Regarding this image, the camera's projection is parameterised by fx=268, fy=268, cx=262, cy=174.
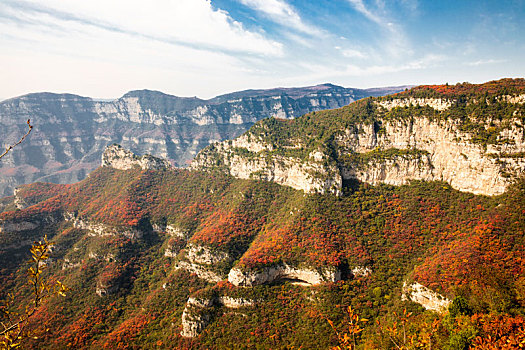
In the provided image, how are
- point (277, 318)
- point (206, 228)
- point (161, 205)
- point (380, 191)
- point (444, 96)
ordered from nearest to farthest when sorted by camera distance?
point (277, 318) < point (444, 96) < point (380, 191) < point (206, 228) < point (161, 205)

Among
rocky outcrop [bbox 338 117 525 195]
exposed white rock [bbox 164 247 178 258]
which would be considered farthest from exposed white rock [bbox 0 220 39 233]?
rocky outcrop [bbox 338 117 525 195]

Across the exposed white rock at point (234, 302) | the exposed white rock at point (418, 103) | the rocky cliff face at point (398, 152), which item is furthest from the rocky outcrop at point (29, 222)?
the exposed white rock at point (418, 103)

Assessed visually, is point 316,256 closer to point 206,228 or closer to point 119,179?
point 206,228

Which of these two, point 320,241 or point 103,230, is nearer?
point 320,241

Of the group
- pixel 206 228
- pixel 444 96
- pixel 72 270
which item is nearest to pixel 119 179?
pixel 72 270

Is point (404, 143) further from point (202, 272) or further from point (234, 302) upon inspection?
point (202, 272)

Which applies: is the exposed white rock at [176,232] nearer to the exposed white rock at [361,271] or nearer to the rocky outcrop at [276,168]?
the rocky outcrop at [276,168]

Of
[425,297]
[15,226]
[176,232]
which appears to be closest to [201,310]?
[176,232]
